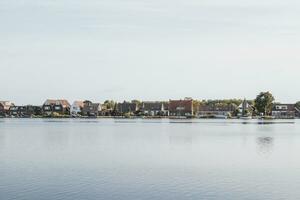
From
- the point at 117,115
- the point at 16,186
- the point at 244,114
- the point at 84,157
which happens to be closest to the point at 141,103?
the point at 117,115

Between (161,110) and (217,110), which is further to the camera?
(217,110)

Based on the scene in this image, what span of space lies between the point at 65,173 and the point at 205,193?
9021 mm

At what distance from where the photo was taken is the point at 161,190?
22.2 m

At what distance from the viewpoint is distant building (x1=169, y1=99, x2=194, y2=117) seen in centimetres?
17412

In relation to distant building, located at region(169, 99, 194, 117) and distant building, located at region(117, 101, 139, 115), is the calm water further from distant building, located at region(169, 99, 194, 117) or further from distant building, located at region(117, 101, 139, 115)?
distant building, located at region(117, 101, 139, 115)

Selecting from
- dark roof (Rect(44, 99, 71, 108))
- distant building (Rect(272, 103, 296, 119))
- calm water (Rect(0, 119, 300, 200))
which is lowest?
calm water (Rect(0, 119, 300, 200))

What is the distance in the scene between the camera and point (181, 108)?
176 metres

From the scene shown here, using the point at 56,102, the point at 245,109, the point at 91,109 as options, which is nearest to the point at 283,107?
the point at 245,109

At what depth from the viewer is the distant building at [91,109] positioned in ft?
624

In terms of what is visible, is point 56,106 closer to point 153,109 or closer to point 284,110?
point 153,109

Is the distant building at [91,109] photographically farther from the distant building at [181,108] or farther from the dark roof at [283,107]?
the dark roof at [283,107]

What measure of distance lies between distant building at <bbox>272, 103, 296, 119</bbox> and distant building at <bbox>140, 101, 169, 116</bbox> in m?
42.1

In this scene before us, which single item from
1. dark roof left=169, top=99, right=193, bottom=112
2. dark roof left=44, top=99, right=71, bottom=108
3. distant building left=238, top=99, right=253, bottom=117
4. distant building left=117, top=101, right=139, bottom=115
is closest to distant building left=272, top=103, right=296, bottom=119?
distant building left=238, top=99, right=253, bottom=117

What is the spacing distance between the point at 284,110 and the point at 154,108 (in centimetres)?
5055
